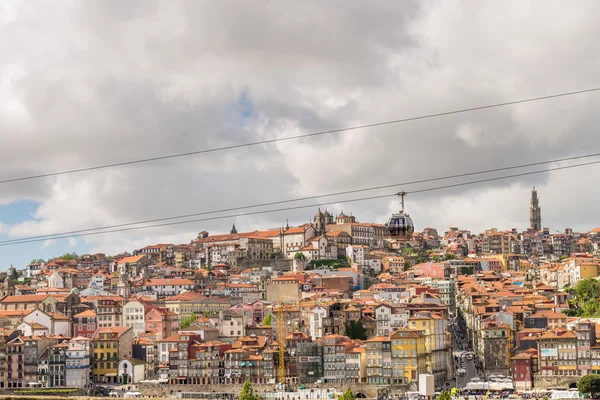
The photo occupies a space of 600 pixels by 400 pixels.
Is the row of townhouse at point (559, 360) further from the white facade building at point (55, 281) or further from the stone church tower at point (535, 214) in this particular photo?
the stone church tower at point (535, 214)

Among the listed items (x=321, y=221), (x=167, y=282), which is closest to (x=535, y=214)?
(x=321, y=221)

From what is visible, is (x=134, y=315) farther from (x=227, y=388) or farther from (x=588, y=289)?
(x=588, y=289)

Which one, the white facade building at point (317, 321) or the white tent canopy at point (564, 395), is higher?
the white facade building at point (317, 321)

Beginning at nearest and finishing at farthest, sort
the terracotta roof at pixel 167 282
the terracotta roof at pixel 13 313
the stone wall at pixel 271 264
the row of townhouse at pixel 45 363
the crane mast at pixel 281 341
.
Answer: the crane mast at pixel 281 341
the row of townhouse at pixel 45 363
the terracotta roof at pixel 13 313
the terracotta roof at pixel 167 282
the stone wall at pixel 271 264

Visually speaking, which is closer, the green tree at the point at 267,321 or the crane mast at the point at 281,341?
the crane mast at the point at 281,341

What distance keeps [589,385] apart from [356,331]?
789 inches

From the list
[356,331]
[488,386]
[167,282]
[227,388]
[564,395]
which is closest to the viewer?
[564,395]

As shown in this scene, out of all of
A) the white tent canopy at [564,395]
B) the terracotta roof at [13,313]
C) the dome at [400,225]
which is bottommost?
the white tent canopy at [564,395]

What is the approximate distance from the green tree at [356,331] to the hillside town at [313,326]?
8 cm

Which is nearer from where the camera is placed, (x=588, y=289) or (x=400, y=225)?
(x=400, y=225)

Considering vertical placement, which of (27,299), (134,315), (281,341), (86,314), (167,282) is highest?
(167,282)

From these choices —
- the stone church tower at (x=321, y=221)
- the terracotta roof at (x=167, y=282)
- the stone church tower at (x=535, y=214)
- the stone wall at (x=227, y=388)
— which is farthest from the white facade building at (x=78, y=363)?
the stone church tower at (x=535, y=214)

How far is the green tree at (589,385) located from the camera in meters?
60.8

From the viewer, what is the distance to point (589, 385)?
6103 centimetres
